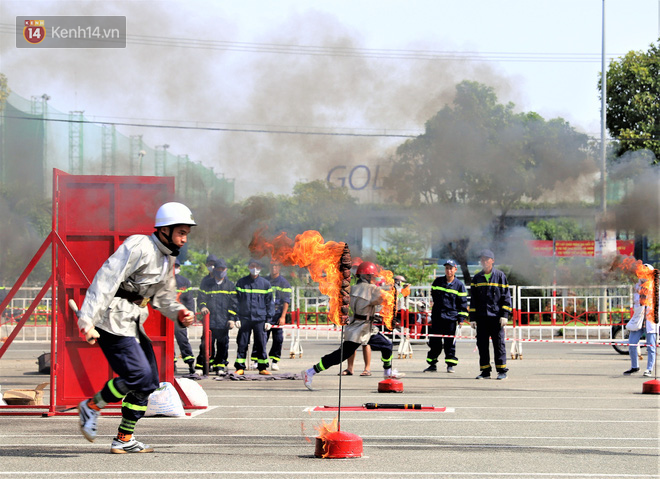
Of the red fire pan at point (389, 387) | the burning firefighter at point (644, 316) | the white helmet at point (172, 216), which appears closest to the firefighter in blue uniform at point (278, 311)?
the red fire pan at point (389, 387)

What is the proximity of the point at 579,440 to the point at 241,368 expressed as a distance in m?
7.86

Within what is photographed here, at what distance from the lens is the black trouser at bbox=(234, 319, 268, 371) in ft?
48.4

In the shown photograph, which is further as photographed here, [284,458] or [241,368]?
[241,368]

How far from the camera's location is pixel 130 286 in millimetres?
7039

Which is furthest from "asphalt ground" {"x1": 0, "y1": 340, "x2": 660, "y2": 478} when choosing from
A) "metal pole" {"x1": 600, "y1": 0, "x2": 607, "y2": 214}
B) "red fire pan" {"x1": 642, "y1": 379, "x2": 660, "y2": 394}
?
"metal pole" {"x1": 600, "y1": 0, "x2": 607, "y2": 214}

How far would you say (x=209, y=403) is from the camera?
432 inches

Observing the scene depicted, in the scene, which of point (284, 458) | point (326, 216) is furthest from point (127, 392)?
point (326, 216)

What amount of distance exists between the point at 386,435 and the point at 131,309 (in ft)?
8.63


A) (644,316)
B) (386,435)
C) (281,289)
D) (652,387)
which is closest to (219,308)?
(281,289)

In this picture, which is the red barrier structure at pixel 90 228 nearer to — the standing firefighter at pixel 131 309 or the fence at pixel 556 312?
the standing firefighter at pixel 131 309

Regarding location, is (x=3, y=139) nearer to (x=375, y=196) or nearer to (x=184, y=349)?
(x=375, y=196)

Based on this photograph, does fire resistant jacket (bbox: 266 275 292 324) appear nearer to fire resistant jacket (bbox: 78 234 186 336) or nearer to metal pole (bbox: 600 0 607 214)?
metal pole (bbox: 600 0 607 214)

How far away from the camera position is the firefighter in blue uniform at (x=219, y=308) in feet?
48.8

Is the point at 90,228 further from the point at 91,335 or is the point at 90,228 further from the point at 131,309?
the point at 91,335
